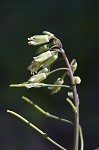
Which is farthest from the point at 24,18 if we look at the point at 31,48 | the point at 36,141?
the point at 36,141

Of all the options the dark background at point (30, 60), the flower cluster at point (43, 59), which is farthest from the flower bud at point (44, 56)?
the dark background at point (30, 60)

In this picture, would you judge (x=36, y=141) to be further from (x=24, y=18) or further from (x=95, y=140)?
(x=24, y=18)

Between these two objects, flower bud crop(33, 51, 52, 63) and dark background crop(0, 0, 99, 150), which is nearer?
flower bud crop(33, 51, 52, 63)

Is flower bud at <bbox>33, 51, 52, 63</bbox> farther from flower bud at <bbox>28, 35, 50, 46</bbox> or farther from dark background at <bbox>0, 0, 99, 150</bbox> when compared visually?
dark background at <bbox>0, 0, 99, 150</bbox>

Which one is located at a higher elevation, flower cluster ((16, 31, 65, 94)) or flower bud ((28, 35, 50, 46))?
flower bud ((28, 35, 50, 46))

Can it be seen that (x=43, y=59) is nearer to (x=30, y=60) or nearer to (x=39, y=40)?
(x=39, y=40)

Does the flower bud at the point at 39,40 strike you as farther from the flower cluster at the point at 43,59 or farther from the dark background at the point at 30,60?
the dark background at the point at 30,60

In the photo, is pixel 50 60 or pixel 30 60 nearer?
pixel 50 60

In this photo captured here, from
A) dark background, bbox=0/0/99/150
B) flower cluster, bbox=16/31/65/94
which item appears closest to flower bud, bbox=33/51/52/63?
flower cluster, bbox=16/31/65/94

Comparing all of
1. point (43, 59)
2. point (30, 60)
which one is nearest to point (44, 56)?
point (43, 59)
